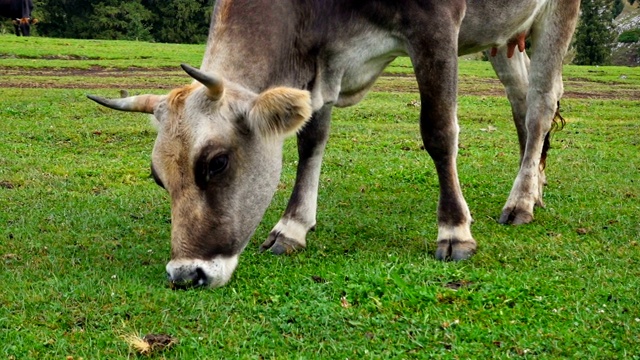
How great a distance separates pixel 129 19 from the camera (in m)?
55.4

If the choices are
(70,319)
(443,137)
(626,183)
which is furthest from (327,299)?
(626,183)

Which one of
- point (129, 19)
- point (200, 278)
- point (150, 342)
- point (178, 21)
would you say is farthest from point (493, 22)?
point (178, 21)

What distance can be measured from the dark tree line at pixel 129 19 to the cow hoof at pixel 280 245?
4992 centimetres

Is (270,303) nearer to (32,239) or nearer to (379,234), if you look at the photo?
(379,234)

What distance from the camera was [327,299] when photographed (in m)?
4.86

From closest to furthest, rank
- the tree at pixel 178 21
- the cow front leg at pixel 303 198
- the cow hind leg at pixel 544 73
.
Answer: the cow front leg at pixel 303 198
the cow hind leg at pixel 544 73
the tree at pixel 178 21

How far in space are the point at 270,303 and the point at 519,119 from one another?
184 inches

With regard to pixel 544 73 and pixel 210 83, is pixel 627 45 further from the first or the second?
pixel 210 83

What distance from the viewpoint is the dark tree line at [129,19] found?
5550cm

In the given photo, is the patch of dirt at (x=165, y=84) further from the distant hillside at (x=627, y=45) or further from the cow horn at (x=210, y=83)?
the distant hillside at (x=627, y=45)

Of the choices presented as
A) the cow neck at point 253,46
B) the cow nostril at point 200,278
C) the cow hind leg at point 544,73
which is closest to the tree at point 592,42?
the cow hind leg at point 544,73

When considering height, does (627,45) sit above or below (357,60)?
below

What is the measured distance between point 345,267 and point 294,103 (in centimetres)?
119

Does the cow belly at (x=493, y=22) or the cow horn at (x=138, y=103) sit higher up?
the cow belly at (x=493, y=22)
